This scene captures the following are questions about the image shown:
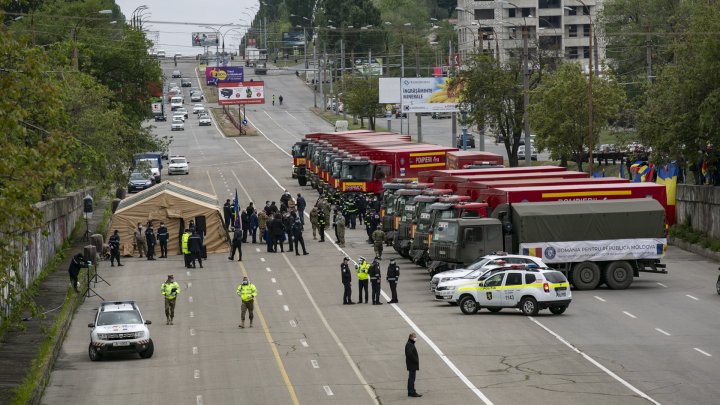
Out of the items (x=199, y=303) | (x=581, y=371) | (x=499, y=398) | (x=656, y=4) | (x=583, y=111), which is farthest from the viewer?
(x=656, y=4)

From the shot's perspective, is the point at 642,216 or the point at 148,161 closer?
the point at 642,216

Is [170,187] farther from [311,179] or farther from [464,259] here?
[311,179]

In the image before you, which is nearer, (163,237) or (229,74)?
(163,237)

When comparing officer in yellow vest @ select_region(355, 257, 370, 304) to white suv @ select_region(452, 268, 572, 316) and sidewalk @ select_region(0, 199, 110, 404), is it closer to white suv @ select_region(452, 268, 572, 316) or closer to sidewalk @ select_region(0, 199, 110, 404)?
white suv @ select_region(452, 268, 572, 316)

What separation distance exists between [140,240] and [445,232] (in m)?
13.9

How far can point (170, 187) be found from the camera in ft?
180

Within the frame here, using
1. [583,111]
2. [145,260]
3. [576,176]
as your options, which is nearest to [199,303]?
[145,260]

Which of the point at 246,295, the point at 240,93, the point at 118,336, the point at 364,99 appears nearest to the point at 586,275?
the point at 246,295

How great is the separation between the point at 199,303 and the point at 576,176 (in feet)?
63.5

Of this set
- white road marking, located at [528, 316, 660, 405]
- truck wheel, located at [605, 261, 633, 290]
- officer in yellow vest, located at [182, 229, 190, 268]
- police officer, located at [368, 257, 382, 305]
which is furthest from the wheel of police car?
truck wheel, located at [605, 261, 633, 290]

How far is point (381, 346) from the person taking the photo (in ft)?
108

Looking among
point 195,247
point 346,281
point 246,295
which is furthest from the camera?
point 195,247

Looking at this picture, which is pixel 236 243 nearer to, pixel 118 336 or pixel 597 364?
pixel 118 336

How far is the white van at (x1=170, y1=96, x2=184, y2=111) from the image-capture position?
163m
